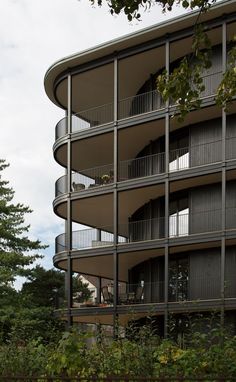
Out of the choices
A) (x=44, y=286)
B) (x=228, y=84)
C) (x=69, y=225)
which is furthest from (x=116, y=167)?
A: (x=228, y=84)

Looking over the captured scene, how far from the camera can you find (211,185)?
2978 cm

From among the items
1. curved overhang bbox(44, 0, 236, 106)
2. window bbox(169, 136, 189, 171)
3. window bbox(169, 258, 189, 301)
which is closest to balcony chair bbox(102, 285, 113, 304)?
window bbox(169, 258, 189, 301)

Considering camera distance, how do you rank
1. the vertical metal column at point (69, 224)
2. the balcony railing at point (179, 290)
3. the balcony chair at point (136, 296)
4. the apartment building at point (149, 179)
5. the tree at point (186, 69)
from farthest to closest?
1. the balcony chair at point (136, 296)
2. the vertical metal column at point (69, 224)
3. the apartment building at point (149, 179)
4. the balcony railing at point (179, 290)
5. the tree at point (186, 69)

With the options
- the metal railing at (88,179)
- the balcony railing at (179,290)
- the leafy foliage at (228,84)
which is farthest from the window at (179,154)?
the leafy foliage at (228,84)

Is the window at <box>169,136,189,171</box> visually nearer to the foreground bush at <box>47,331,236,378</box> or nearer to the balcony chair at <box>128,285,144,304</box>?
the balcony chair at <box>128,285,144,304</box>

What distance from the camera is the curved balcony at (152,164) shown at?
2944cm

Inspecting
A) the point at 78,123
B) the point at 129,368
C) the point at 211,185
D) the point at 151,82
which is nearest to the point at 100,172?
the point at 78,123

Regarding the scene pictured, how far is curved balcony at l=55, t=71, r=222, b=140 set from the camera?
3200 cm

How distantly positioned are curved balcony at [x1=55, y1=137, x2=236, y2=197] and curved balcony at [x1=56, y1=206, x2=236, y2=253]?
2156 millimetres

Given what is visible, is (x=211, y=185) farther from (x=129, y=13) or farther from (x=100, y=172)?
(x=129, y=13)

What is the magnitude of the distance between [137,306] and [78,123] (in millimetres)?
10188

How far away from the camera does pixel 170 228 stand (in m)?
30.8

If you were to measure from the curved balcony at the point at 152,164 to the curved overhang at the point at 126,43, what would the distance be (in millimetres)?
4965

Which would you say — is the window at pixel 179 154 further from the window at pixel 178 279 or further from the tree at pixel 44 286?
the tree at pixel 44 286
